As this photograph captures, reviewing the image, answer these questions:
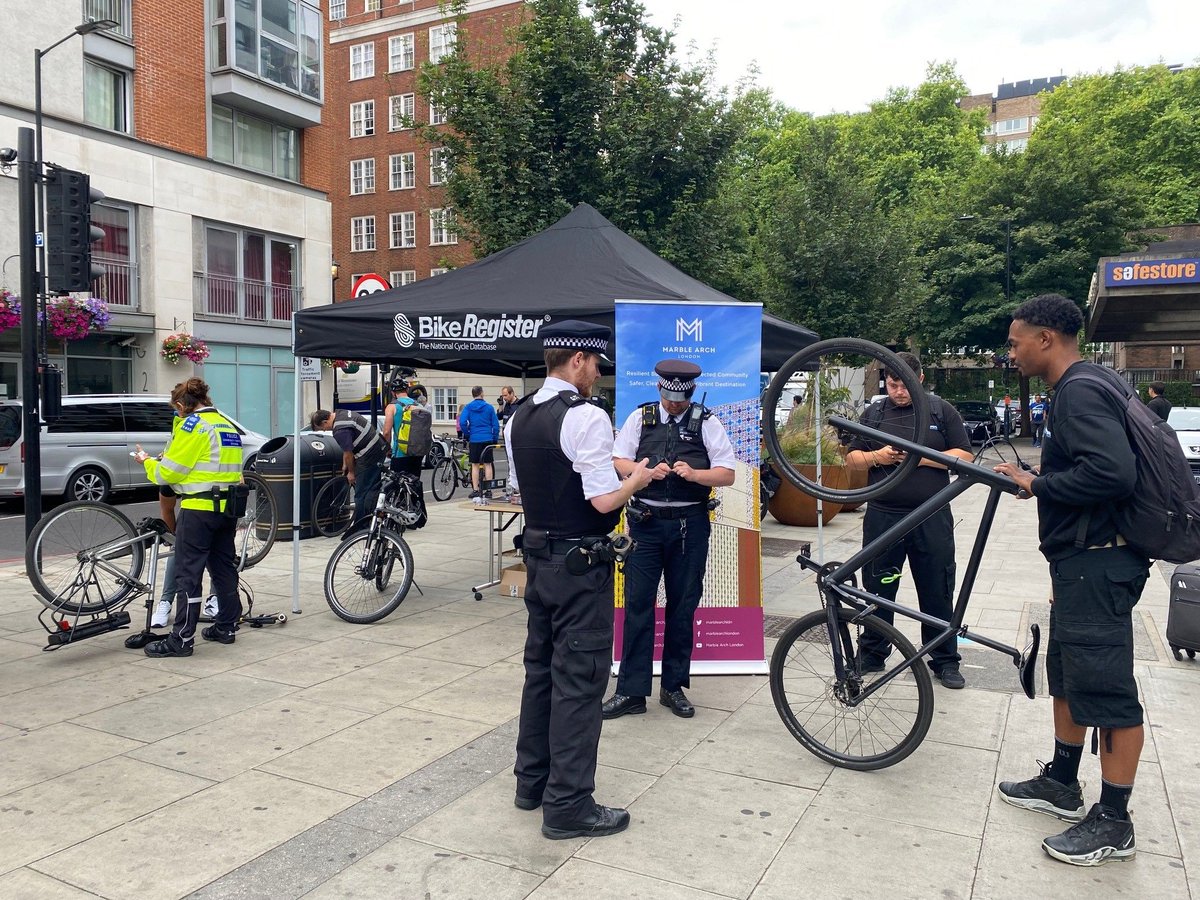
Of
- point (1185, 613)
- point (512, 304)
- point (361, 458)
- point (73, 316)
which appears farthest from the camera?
point (73, 316)

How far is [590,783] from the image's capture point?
366cm

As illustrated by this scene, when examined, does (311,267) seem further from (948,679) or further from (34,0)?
(948,679)

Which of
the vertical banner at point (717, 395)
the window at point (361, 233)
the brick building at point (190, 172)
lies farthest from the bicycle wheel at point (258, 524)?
the window at point (361, 233)

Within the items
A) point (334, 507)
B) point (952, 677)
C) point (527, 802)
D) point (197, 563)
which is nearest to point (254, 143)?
point (334, 507)

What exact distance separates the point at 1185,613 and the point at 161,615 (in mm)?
6832

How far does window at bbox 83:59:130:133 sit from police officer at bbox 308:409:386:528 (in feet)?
50.8

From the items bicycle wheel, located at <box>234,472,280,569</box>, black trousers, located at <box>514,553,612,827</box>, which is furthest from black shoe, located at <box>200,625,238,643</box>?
black trousers, located at <box>514,553,612,827</box>

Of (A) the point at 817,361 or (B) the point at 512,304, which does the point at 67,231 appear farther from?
(A) the point at 817,361

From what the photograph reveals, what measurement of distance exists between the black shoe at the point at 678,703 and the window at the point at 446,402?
38465 millimetres

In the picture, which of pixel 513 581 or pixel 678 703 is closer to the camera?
pixel 678 703

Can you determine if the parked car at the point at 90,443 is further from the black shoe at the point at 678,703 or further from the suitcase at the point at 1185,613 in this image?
the suitcase at the point at 1185,613

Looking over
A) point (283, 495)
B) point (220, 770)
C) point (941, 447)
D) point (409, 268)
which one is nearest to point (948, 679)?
point (941, 447)

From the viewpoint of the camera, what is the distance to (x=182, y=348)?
23.4 metres

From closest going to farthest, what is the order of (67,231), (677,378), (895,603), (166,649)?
(895,603)
(677,378)
(166,649)
(67,231)
